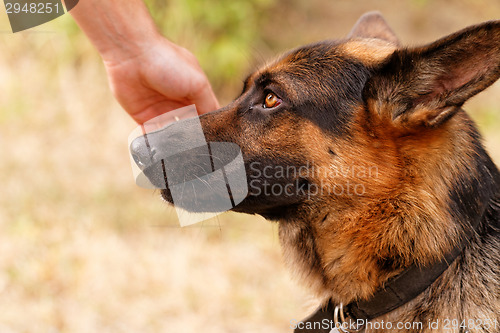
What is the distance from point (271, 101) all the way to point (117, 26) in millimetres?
1175

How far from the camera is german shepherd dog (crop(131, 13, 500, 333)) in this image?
237 centimetres

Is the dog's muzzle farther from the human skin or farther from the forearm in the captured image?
the forearm

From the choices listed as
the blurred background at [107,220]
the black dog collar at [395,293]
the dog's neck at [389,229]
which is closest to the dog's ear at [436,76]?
the dog's neck at [389,229]

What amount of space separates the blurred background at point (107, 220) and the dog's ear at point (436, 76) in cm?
104

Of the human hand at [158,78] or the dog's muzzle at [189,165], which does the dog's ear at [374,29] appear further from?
the dog's muzzle at [189,165]

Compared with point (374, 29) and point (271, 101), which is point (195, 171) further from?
point (374, 29)

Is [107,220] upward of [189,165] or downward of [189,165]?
downward

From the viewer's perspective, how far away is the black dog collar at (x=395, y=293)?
236 cm

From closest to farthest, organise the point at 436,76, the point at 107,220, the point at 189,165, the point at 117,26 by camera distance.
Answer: the point at 436,76 < the point at 189,165 < the point at 117,26 < the point at 107,220

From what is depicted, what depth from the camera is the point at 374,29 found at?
331 cm

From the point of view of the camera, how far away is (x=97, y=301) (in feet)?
13.7

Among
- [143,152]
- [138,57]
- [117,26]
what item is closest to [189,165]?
[143,152]

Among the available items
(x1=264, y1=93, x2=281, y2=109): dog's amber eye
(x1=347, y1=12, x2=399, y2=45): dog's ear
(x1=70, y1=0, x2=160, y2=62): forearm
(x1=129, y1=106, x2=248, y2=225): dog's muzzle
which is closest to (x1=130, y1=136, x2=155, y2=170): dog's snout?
(x1=129, y1=106, x2=248, y2=225): dog's muzzle

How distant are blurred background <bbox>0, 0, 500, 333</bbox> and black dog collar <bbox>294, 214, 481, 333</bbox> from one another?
0.52 m
